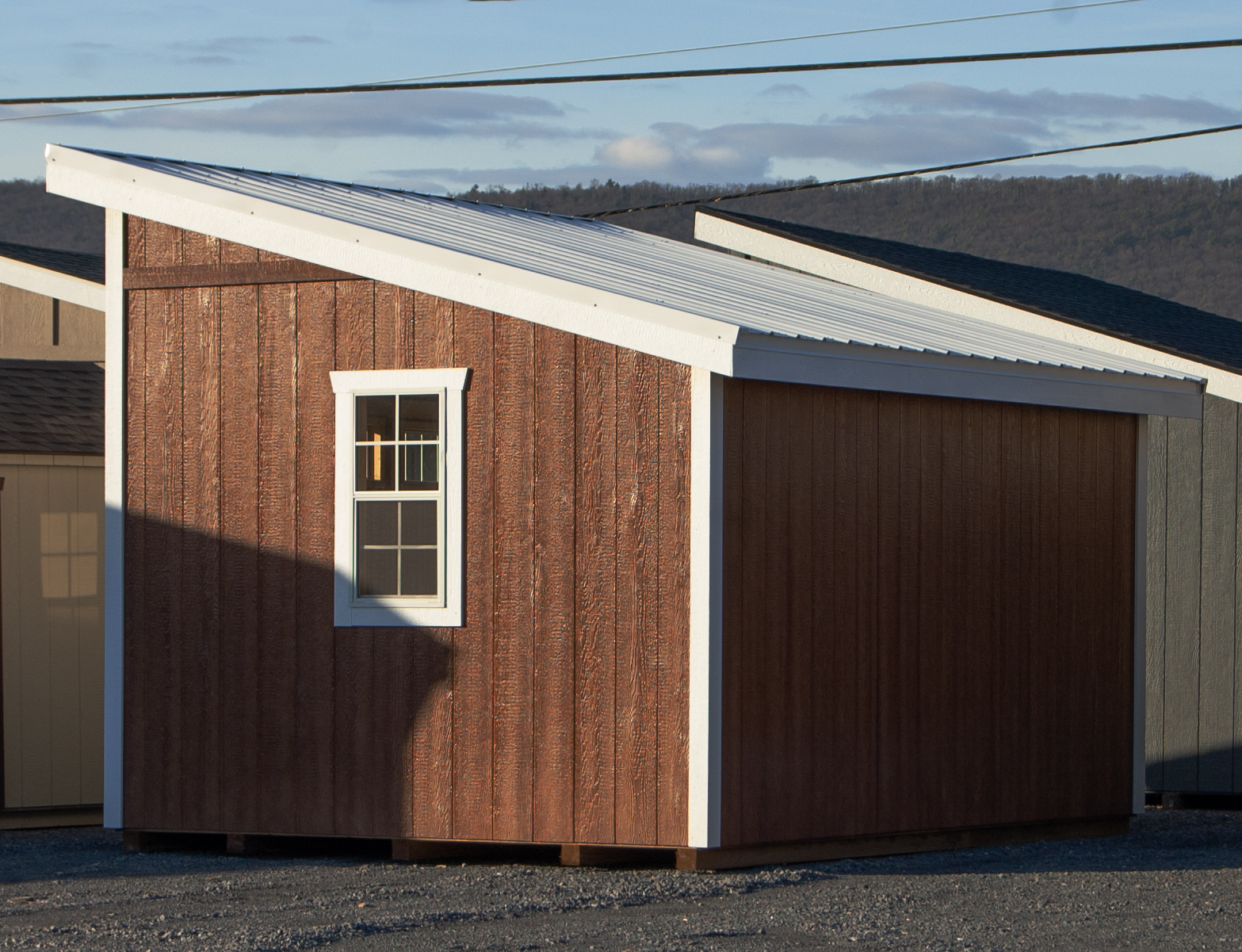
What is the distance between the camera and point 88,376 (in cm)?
1377

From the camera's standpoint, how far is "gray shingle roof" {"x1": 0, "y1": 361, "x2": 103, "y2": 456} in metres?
12.2

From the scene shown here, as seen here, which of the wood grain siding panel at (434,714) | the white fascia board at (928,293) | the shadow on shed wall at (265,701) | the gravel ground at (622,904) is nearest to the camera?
the gravel ground at (622,904)

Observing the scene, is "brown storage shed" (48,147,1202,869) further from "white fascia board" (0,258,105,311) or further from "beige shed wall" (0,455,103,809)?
"white fascia board" (0,258,105,311)

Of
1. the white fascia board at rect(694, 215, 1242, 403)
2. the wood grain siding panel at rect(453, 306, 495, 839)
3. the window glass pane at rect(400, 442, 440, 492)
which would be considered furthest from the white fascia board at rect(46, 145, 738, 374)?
the white fascia board at rect(694, 215, 1242, 403)

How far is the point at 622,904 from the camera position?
7.79 meters

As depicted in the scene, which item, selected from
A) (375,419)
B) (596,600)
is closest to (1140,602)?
(596,600)

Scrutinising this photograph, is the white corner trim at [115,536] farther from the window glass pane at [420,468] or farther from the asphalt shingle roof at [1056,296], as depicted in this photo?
the asphalt shingle roof at [1056,296]

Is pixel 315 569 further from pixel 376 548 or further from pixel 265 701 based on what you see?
pixel 265 701

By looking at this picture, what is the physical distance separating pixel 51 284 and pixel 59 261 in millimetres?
1098

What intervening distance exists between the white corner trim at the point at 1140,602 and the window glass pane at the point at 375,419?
4.70 meters

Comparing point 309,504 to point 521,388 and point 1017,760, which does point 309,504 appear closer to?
point 521,388

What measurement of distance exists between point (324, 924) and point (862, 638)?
3.43 metres

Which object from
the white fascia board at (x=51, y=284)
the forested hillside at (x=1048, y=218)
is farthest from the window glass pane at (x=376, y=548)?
the forested hillside at (x=1048, y=218)

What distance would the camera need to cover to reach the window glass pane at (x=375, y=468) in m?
9.32
